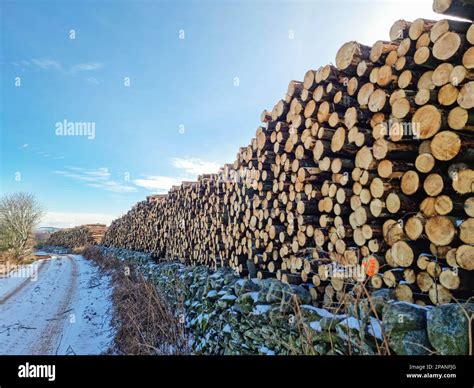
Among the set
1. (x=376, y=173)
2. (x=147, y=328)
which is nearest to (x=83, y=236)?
(x=147, y=328)

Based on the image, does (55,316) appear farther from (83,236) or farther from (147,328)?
(83,236)

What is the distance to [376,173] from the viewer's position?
9.58ft

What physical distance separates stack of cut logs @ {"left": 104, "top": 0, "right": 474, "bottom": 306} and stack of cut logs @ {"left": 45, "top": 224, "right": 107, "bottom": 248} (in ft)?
92.5

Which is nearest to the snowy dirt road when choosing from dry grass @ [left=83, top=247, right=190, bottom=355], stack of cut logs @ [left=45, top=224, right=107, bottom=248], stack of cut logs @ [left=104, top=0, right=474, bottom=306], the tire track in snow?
the tire track in snow

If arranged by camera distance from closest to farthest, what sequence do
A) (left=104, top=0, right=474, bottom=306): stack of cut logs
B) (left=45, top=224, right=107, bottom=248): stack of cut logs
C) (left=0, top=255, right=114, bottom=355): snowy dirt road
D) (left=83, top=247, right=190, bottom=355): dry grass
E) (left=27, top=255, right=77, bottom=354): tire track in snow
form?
(left=104, top=0, right=474, bottom=306): stack of cut logs
(left=83, top=247, right=190, bottom=355): dry grass
(left=27, top=255, right=77, bottom=354): tire track in snow
(left=0, top=255, right=114, bottom=355): snowy dirt road
(left=45, top=224, right=107, bottom=248): stack of cut logs

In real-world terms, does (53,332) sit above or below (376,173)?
below

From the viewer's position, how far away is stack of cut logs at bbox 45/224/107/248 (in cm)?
3141

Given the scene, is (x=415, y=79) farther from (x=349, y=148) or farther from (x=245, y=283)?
(x=245, y=283)

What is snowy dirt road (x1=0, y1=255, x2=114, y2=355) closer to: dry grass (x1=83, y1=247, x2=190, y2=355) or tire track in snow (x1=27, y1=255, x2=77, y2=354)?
tire track in snow (x1=27, y1=255, x2=77, y2=354)

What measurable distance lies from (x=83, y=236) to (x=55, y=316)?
28267mm

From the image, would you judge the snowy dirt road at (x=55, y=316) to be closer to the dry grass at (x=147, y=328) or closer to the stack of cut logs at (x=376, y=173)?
the dry grass at (x=147, y=328)

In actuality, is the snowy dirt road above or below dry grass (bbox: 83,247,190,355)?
below

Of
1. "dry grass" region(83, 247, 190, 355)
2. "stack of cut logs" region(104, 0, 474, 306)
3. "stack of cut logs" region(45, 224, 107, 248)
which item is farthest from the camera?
"stack of cut logs" region(45, 224, 107, 248)

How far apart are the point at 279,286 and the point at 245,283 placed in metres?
0.83
